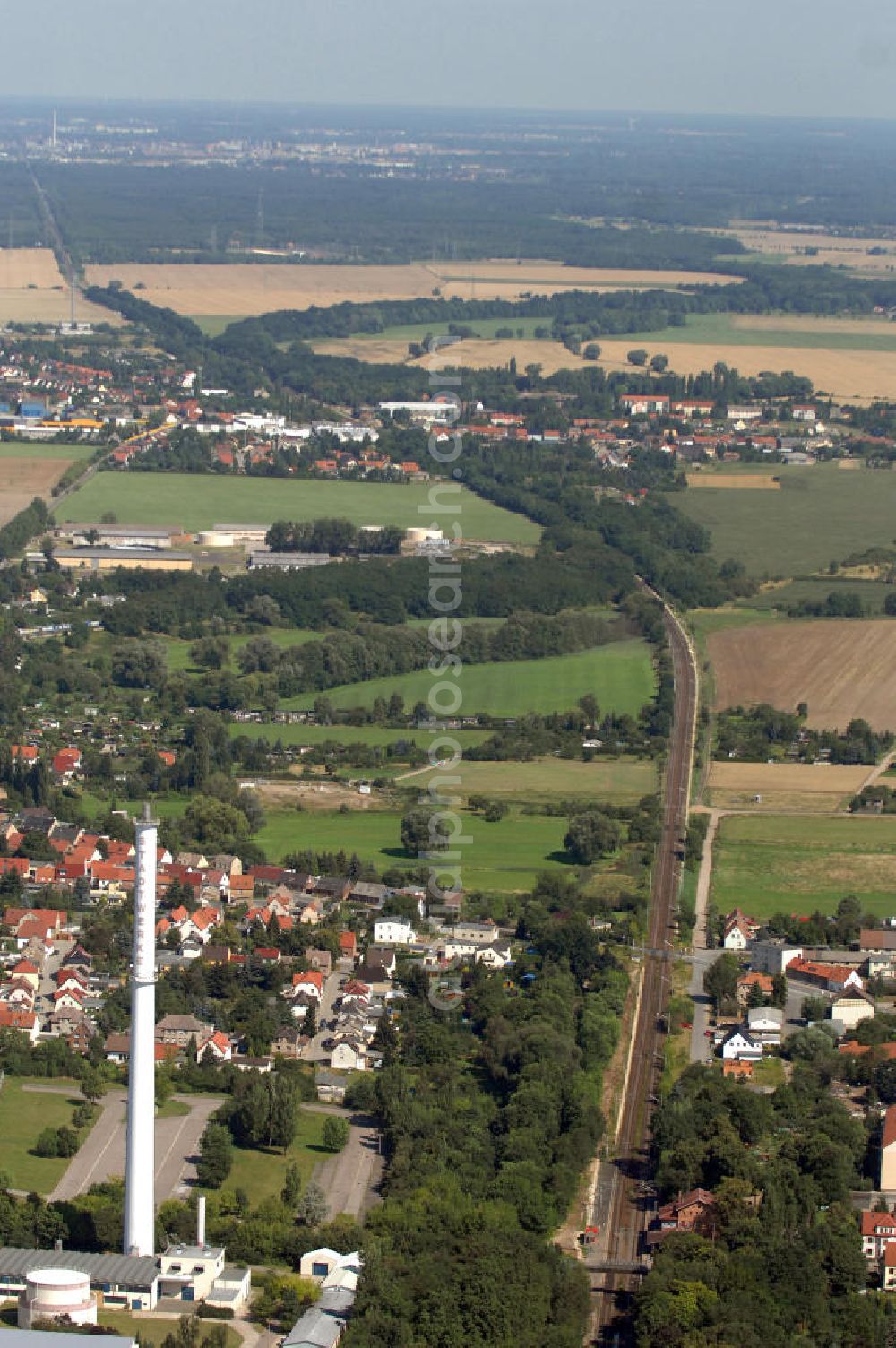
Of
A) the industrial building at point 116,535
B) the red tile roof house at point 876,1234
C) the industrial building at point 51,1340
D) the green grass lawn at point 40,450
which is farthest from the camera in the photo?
the green grass lawn at point 40,450

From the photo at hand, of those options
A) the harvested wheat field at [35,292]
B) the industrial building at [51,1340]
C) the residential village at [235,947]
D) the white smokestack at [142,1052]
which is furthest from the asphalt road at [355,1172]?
the harvested wheat field at [35,292]

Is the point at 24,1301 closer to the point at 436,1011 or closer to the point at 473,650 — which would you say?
the point at 436,1011

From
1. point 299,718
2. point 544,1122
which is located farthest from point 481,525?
point 544,1122

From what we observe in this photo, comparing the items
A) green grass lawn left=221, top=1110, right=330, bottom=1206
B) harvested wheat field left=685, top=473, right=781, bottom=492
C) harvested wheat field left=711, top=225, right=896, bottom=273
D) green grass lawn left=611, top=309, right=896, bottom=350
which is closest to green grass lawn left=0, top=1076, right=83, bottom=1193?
green grass lawn left=221, top=1110, right=330, bottom=1206

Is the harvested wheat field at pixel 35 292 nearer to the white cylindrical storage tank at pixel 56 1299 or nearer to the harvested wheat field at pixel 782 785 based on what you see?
the harvested wheat field at pixel 782 785

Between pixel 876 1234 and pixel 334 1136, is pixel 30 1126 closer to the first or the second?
pixel 334 1136

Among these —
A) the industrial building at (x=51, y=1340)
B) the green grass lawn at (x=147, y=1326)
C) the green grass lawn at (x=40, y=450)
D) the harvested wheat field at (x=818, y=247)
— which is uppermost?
the harvested wheat field at (x=818, y=247)

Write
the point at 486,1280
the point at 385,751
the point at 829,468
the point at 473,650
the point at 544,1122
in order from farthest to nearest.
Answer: the point at 829,468, the point at 473,650, the point at 385,751, the point at 544,1122, the point at 486,1280
